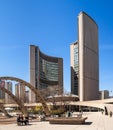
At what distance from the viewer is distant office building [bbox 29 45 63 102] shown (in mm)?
149250

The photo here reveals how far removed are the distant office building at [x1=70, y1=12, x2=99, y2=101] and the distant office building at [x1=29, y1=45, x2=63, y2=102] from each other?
18.2m

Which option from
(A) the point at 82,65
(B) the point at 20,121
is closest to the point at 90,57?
(A) the point at 82,65

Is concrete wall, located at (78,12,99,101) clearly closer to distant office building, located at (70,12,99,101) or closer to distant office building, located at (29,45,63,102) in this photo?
distant office building, located at (70,12,99,101)

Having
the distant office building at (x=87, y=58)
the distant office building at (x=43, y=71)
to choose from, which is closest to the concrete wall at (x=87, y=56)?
the distant office building at (x=87, y=58)

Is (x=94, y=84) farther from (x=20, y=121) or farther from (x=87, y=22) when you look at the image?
(x=20, y=121)

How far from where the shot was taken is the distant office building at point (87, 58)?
400ft

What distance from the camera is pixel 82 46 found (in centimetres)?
12194

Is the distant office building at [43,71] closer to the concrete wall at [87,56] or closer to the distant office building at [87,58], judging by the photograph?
the distant office building at [87,58]

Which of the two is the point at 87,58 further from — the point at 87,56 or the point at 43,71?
the point at 43,71

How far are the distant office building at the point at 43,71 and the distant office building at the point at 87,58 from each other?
59.6 feet

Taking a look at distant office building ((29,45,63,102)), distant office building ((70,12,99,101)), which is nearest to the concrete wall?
distant office building ((70,12,99,101))

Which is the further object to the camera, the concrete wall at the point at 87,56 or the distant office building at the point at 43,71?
the distant office building at the point at 43,71

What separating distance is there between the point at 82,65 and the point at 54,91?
21.8 metres

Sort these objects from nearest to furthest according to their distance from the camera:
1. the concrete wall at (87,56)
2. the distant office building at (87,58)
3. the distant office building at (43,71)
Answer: the concrete wall at (87,56) < the distant office building at (87,58) < the distant office building at (43,71)
